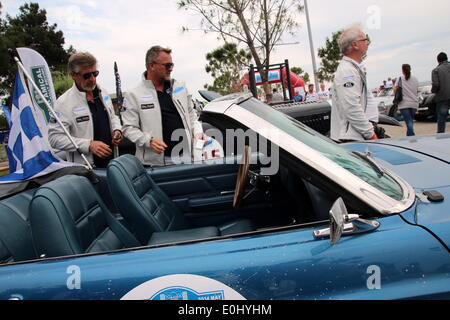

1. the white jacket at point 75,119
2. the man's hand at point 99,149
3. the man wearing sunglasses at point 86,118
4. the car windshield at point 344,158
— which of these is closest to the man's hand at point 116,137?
the man wearing sunglasses at point 86,118

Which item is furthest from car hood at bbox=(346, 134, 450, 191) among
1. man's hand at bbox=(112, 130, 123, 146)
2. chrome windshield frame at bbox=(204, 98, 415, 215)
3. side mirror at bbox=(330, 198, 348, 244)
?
man's hand at bbox=(112, 130, 123, 146)

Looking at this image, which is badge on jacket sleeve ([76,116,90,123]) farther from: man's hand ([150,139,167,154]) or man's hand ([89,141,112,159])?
man's hand ([150,139,167,154])

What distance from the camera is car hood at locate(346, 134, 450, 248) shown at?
4.15ft

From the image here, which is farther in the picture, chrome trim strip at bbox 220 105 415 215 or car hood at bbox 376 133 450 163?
car hood at bbox 376 133 450 163

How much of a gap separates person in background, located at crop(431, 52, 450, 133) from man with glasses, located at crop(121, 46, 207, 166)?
555cm

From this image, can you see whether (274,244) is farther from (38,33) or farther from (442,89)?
(38,33)

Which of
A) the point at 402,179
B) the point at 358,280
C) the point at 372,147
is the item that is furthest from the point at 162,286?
the point at 372,147

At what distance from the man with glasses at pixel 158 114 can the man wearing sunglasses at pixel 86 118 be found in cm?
29

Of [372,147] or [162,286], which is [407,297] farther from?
[372,147]

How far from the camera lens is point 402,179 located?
159 cm

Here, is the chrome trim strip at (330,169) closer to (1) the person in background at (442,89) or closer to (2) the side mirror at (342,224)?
(2) the side mirror at (342,224)

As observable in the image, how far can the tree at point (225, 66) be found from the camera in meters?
24.2
